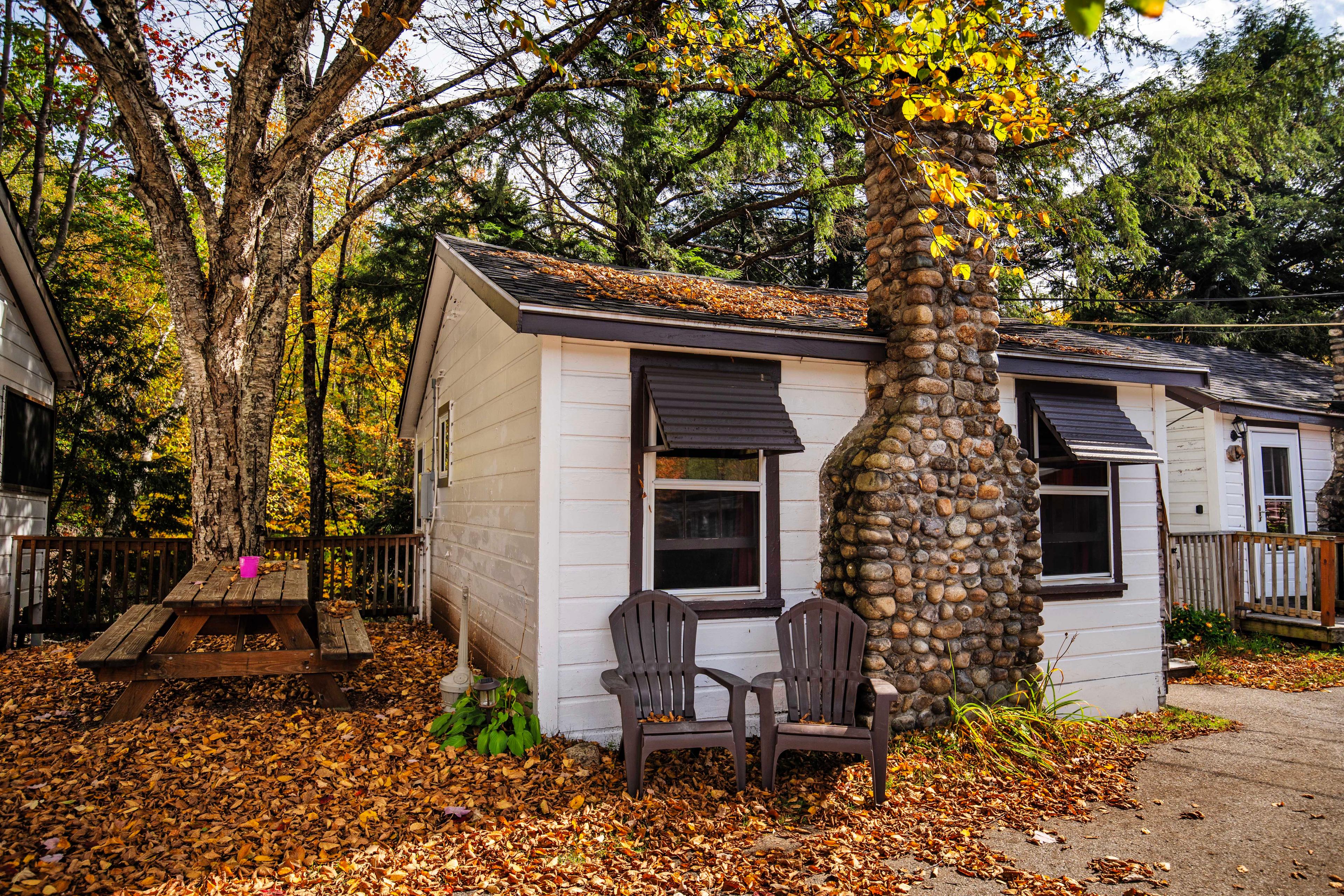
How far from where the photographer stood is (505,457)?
6074mm

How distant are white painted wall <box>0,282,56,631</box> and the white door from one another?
15554 millimetres

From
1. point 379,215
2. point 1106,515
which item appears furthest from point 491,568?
point 379,215

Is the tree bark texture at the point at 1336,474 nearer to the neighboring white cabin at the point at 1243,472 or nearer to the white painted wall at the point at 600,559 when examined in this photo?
the neighboring white cabin at the point at 1243,472

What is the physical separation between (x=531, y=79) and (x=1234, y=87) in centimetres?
941

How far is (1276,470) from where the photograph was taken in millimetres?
11414

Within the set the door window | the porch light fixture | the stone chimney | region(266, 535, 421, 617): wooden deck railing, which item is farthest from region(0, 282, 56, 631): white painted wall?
the door window

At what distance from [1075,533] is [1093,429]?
93cm

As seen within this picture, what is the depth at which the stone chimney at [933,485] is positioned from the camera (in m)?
5.15

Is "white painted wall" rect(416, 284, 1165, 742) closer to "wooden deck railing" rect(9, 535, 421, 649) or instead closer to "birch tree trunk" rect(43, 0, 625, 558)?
"birch tree trunk" rect(43, 0, 625, 558)

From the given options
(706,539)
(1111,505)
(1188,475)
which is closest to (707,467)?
(706,539)

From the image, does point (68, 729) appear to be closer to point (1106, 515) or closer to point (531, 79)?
point (1106, 515)

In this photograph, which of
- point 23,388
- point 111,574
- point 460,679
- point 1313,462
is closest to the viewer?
point 460,679

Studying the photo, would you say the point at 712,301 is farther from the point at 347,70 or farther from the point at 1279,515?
the point at 1279,515

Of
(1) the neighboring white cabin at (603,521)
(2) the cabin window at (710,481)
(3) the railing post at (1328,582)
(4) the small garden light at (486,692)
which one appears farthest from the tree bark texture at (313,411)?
(3) the railing post at (1328,582)
